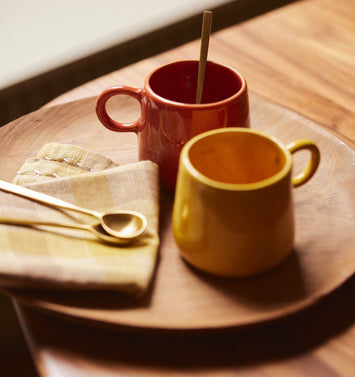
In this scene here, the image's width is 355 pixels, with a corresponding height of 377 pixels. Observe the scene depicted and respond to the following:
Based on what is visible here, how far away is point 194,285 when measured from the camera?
368 mm

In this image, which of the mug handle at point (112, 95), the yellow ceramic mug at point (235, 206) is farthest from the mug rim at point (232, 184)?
the mug handle at point (112, 95)

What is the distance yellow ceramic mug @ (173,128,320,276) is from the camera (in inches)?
13.3

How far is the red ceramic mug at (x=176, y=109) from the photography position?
42cm

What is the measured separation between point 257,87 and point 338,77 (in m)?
0.11

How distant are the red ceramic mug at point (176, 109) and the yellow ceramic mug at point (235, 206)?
1.4 inches

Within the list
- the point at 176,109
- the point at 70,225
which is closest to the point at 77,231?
the point at 70,225

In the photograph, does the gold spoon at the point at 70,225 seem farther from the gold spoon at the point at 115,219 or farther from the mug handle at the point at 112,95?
the mug handle at the point at 112,95

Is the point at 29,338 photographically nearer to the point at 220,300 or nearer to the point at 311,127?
the point at 220,300

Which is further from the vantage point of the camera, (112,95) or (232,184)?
(112,95)

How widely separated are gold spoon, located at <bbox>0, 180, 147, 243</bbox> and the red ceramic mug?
0.07m

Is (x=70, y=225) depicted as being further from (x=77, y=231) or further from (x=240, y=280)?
(x=240, y=280)

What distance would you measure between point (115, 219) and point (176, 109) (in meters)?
0.10

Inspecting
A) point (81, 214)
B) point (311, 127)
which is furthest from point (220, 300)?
point (311, 127)

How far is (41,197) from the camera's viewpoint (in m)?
0.42
